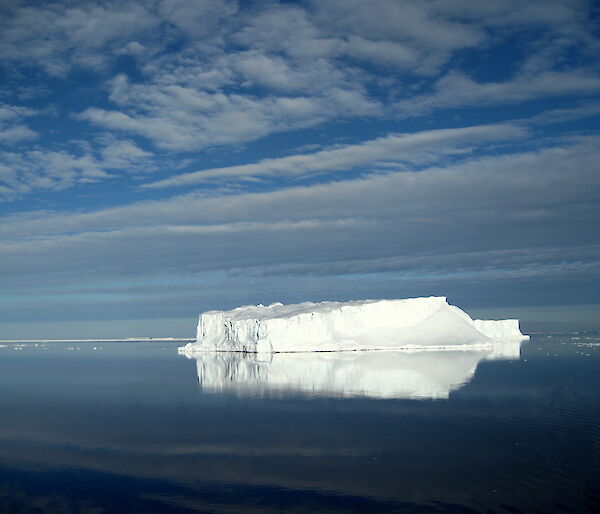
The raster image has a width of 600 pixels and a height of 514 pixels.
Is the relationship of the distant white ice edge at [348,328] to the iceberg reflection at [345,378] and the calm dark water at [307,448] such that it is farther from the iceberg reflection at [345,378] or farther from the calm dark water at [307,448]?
the calm dark water at [307,448]

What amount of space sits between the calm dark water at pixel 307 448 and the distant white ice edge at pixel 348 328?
29.8 metres

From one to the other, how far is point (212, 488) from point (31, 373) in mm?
36351

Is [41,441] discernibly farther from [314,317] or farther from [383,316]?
[383,316]

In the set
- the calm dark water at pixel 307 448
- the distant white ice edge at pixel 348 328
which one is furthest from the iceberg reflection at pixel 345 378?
the distant white ice edge at pixel 348 328

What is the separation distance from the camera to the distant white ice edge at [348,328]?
59.6m

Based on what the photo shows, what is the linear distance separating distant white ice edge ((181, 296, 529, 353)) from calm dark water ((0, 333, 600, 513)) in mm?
29795

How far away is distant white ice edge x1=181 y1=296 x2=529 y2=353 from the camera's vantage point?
59.6 meters

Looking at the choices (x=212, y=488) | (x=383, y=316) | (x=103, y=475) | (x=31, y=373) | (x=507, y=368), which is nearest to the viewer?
(x=212, y=488)

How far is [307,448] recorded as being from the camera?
50.7 feet

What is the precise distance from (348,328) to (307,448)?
47.5 meters

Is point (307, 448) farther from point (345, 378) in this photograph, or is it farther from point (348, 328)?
point (348, 328)

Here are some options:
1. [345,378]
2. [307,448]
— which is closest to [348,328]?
[345,378]

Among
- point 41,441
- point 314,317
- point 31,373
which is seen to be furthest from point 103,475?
point 314,317

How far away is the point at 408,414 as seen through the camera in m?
20.3
